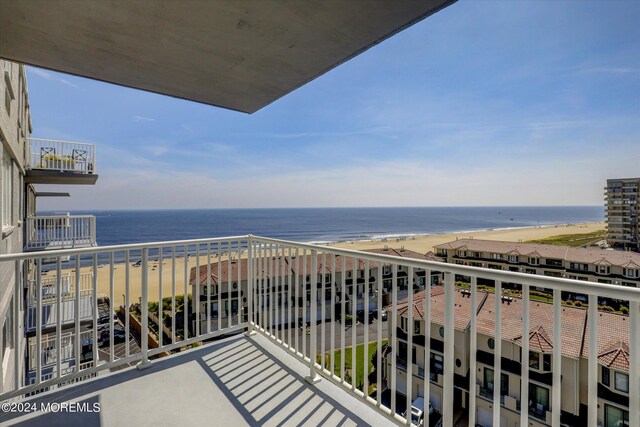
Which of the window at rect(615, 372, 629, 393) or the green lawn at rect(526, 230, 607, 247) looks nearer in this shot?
the window at rect(615, 372, 629, 393)

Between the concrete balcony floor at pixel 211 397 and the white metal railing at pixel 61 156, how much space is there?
8.29 metres

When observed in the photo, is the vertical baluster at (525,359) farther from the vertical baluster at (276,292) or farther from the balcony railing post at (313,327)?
the vertical baluster at (276,292)

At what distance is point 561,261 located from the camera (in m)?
8.77

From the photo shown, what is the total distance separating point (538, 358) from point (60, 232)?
10781 mm

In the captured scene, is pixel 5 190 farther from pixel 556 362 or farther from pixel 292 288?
pixel 556 362

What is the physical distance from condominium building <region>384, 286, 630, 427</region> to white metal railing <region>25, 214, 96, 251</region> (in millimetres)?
9162

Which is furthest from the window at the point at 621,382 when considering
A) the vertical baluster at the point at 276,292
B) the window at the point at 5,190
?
the window at the point at 5,190

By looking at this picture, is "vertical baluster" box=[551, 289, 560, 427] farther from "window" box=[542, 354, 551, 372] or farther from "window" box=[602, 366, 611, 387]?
"window" box=[542, 354, 551, 372]

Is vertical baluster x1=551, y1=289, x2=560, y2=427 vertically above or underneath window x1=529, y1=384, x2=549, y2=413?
above

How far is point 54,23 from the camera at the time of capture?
1430 millimetres

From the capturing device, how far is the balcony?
7.63 metres

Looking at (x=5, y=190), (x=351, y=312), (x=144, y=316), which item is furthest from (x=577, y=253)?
(x=5, y=190)

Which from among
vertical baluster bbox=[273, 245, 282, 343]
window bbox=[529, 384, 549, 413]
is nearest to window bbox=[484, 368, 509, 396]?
window bbox=[529, 384, 549, 413]

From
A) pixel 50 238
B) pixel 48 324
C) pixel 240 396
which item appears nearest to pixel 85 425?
pixel 240 396
